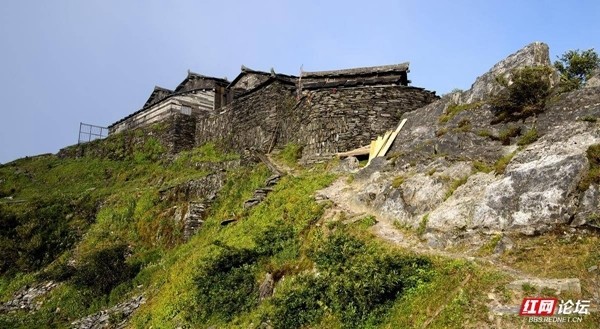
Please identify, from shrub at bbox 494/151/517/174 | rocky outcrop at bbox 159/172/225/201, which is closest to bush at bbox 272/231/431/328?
shrub at bbox 494/151/517/174

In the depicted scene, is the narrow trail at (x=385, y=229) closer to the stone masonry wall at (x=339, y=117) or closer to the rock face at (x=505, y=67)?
the stone masonry wall at (x=339, y=117)

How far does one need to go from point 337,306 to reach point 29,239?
19364 millimetres

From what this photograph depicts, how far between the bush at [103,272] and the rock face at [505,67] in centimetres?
1536

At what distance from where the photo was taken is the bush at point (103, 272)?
732 inches

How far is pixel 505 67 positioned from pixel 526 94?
99.0 inches

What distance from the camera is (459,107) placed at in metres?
18.9

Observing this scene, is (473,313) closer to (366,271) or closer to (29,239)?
(366,271)

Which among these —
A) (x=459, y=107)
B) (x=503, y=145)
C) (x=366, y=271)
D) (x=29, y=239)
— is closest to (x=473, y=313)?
(x=366, y=271)

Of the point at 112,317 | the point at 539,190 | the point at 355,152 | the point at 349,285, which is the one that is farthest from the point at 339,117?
the point at 349,285

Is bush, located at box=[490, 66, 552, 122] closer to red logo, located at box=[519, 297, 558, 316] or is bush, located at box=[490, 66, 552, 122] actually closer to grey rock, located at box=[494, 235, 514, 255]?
grey rock, located at box=[494, 235, 514, 255]

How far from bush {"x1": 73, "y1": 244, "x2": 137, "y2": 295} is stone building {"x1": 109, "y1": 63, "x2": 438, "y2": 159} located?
997 cm

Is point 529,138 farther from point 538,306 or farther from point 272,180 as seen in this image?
point 272,180

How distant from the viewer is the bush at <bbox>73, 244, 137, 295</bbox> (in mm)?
18594

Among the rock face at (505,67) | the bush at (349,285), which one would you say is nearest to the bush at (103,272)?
the bush at (349,285)
